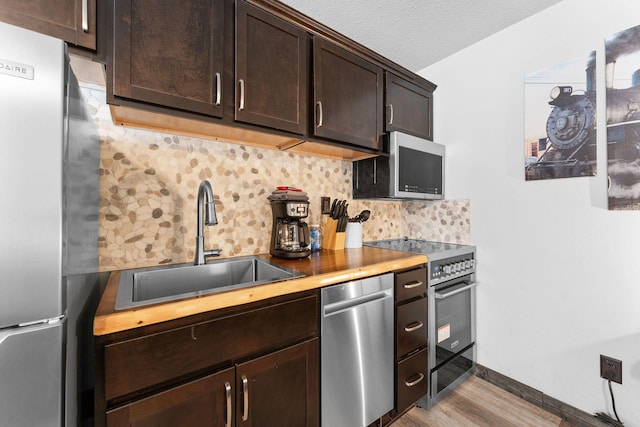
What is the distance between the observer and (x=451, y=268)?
1.90m

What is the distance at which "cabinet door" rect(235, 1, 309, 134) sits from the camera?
1335mm

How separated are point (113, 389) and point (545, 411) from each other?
7.66ft

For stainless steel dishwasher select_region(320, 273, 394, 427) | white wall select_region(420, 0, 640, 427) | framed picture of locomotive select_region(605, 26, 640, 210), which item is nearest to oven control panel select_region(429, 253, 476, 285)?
white wall select_region(420, 0, 640, 427)

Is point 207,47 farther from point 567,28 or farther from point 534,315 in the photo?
point 534,315

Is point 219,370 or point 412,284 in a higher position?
point 412,284

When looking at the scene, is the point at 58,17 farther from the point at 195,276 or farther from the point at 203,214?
the point at 195,276

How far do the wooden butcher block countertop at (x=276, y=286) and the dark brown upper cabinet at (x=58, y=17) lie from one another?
92cm

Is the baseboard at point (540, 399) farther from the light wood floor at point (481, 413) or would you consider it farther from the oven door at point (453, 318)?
the oven door at point (453, 318)

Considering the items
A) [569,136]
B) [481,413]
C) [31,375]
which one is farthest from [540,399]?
[31,375]

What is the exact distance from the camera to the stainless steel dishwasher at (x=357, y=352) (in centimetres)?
130

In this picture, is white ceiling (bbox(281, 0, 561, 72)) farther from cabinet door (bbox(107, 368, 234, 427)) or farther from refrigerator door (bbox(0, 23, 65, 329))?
cabinet door (bbox(107, 368, 234, 427))

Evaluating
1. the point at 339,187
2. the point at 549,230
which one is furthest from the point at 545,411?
the point at 339,187

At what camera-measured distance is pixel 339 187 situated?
2.22 metres

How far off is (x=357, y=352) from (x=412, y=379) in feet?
1.77
